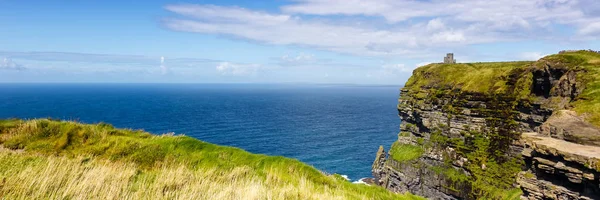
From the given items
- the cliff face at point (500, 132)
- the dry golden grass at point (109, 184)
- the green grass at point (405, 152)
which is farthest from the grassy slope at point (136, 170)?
the green grass at point (405, 152)

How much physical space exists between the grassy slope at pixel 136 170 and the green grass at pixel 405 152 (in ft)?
148

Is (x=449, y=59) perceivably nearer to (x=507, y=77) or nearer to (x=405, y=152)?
(x=507, y=77)

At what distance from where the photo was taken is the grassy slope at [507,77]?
98.6ft

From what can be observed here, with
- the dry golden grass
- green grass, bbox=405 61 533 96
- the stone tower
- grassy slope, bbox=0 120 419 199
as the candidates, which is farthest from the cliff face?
the dry golden grass

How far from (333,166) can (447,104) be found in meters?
29.0

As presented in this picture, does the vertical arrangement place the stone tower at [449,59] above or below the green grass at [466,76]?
above

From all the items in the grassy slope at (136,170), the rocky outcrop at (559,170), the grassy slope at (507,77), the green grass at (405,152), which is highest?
the grassy slope at (507,77)

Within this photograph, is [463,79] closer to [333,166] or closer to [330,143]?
[333,166]

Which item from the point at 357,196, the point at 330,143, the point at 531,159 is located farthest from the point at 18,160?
the point at 330,143

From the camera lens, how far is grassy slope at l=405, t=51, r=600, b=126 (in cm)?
3006

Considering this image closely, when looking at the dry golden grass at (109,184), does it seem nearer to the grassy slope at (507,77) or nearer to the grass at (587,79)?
the grass at (587,79)

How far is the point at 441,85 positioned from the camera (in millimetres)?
56031

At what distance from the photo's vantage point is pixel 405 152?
57.2 m

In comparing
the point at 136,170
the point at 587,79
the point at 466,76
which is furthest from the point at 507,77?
the point at 136,170
